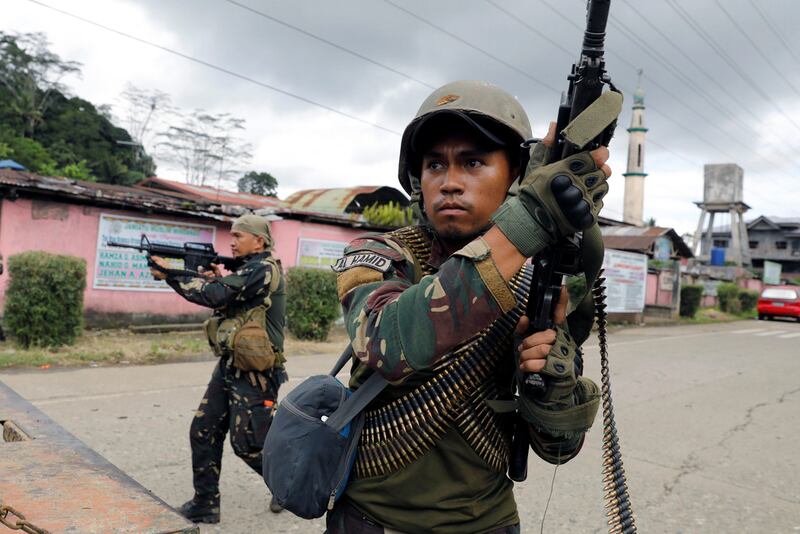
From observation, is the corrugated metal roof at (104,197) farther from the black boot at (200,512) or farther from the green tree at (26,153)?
the green tree at (26,153)

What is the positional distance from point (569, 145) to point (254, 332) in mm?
3022

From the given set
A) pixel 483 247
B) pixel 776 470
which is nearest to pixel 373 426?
pixel 483 247

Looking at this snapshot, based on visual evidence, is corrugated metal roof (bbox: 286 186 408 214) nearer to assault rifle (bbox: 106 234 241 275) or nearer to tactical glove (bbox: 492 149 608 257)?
assault rifle (bbox: 106 234 241 275)

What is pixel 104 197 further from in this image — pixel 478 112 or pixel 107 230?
pixel 478 112

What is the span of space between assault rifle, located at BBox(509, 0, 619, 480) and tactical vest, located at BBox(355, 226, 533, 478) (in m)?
0.12

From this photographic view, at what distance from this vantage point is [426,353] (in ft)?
3.67

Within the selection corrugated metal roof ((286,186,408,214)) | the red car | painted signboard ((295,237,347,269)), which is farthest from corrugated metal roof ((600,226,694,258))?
painted signboard ((295,237,347,269))

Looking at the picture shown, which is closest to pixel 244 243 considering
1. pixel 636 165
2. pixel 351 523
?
pixel 351 523

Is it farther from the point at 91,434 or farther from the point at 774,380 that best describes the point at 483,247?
the point at 774,380

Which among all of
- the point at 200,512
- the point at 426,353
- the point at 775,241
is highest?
the point at 775,241

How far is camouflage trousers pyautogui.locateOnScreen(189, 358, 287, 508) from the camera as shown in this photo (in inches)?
141

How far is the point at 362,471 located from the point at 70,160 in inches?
1542

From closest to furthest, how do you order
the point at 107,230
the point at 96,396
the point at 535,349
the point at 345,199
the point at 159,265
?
1. the point at 535,349
2. the point at 159,265
3. the point at 96,396
4. the point at 107,230
5. the point at 345,199

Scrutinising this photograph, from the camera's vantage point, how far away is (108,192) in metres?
10.4
